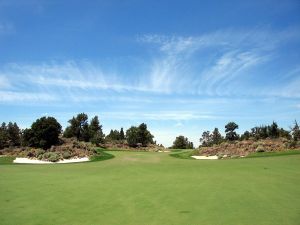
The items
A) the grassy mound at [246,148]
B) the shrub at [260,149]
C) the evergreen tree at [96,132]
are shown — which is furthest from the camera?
the evergreen tree at [96,132]

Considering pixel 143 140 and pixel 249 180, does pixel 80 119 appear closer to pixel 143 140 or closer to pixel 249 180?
pixel 143 140

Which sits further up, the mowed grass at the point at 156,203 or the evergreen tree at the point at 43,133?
the evergreen tree at the point at 43,133

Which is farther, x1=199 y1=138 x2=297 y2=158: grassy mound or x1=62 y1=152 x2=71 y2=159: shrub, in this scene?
x1=62 y1=152 x2=71 y2=159: shrub

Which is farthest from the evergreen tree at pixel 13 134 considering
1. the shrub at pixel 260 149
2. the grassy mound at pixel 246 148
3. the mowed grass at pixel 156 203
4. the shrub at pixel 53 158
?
→ the mowed grass at pixel 156 203

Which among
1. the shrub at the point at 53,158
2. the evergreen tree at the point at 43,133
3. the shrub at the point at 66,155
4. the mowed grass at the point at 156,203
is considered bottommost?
the mowed grass at the point at 156,203

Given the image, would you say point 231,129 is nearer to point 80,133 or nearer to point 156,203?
point 80,133

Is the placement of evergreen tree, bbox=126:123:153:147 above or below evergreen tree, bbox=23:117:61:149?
above

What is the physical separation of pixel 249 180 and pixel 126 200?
24.7 ft

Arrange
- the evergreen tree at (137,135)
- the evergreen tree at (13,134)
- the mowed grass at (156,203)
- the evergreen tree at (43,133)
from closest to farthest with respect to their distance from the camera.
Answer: the mowed grass at (156,203)
the evergreen tree at (43,133)
the evergreen tree at (13,134)
the evergreen tree at (137,135)

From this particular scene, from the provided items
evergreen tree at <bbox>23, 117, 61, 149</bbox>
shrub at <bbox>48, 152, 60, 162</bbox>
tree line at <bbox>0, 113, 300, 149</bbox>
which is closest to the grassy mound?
tree line at <bbox>0, 113, 300, 149</bbox>

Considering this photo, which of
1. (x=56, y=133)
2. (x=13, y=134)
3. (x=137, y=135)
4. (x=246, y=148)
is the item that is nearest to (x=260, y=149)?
(x=246, y=148)

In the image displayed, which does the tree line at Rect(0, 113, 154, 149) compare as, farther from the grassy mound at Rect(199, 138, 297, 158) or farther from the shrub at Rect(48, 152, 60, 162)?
the grassy mound at Rect(199, 138, 297, 158)

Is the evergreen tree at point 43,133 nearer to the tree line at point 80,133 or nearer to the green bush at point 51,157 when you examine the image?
the tree line at point 80,133

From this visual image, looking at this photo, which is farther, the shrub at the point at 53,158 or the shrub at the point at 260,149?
the shrub at the point at 260,149
